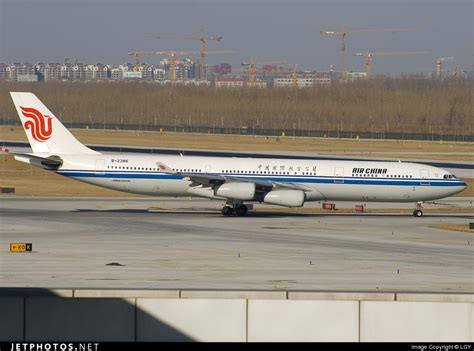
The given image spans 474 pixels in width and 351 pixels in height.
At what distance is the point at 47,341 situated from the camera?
2352 cm

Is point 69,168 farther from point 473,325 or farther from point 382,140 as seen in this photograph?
point 382,140

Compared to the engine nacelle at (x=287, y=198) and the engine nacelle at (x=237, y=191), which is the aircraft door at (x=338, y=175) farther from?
the engine nacelle at (x=237, y=191)

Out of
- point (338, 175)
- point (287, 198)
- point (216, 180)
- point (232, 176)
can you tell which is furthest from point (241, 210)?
point (338, 175)

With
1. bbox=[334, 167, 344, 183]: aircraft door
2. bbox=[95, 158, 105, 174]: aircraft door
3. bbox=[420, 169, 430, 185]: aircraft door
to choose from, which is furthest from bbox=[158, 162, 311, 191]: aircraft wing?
bbox=[420, 169, 430, 185]: aircraft door

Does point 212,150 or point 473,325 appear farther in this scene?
point 212,150

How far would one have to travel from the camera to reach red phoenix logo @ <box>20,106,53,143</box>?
6919 centimetres

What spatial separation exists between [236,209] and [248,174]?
101 inches

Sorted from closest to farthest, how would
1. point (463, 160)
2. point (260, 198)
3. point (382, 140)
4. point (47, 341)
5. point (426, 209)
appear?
point (47, 341) < point (260, 198) < point (426, 209) < point (463, 160) < point (382, 140)

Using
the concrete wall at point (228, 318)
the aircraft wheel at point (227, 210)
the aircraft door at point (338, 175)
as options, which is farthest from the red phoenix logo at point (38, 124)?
the concrete wall at point (228, 318)

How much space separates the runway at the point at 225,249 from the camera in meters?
39.9

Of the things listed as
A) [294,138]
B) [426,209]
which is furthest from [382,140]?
[426,209]

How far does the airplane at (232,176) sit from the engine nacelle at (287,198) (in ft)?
0.36

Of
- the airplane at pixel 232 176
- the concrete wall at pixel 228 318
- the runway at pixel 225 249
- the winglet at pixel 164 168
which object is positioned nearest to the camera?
the concrete wall at pixel 228 318

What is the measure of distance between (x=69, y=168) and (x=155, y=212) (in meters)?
6.48
